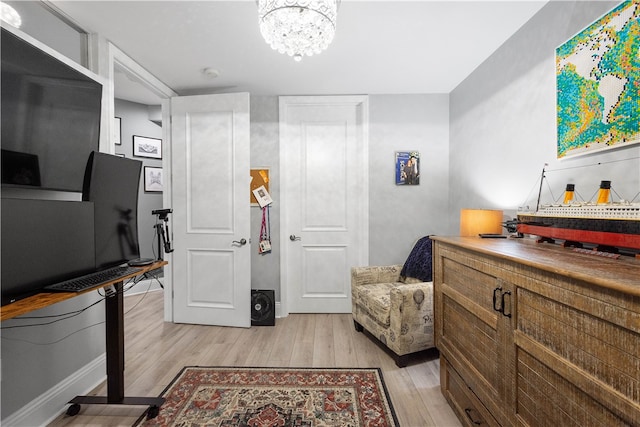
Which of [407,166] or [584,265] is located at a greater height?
[407,166]

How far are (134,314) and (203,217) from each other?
1.50 metres

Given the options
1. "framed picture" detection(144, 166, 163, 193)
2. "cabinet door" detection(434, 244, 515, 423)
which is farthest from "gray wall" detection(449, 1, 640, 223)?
"framed picture" detection(144, 166, 163, 193)

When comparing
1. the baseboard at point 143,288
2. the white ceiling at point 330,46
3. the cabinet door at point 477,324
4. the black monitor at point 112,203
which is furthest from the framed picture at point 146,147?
the cabinet door at point 477,324

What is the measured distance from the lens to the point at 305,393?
1936mm

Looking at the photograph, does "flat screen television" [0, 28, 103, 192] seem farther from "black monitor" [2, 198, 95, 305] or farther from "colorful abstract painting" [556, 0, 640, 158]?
"colorful abstract painting" [556, 0, 640, 158]

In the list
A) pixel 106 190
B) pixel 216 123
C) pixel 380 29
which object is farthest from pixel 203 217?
pixel 380 29

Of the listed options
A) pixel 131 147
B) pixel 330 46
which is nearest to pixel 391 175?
pixel 330 46

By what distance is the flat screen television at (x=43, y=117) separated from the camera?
140 centimetres

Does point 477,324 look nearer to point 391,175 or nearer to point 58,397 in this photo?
point 391,175

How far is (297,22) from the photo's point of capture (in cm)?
137

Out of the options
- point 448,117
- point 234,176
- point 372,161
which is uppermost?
point 448,117

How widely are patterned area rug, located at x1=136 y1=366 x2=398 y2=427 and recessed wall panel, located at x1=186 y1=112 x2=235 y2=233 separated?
1.42 meters

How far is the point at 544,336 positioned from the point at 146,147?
4.97 m

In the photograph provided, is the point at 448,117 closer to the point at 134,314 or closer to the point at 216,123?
the point at 216,123
